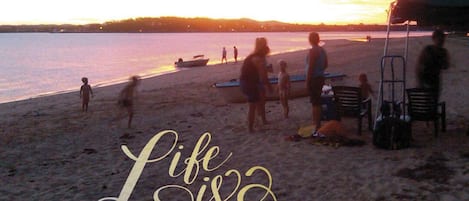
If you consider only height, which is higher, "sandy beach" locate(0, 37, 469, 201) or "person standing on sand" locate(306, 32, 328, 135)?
"person standing on sand" locate(306, 32, 328, 135)

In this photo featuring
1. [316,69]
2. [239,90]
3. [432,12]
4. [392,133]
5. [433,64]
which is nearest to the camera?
[392,133]

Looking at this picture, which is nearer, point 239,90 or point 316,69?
point 316,69

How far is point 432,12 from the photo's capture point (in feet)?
24.2

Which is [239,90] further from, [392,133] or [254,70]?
[392,133]

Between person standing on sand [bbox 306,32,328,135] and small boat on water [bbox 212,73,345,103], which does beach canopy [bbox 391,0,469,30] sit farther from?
small boat on water [bbox 212,73,345,103]

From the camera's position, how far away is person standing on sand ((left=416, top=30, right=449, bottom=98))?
825 cm

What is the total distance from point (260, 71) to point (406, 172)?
3263 mm

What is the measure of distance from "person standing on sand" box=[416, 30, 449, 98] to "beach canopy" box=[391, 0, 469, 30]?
70 centimetres

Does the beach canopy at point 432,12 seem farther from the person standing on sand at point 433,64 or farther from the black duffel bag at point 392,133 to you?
the black duffel bag at point 392,133

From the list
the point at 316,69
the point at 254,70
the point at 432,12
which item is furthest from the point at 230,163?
the point at 432,12

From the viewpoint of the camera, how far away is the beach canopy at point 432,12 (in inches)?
281

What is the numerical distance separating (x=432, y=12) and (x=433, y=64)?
122 cm

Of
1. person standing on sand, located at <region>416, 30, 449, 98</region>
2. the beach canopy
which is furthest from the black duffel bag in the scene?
the beach canopy

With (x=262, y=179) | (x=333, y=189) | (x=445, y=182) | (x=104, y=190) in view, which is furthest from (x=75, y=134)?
(x=445, y=182)
